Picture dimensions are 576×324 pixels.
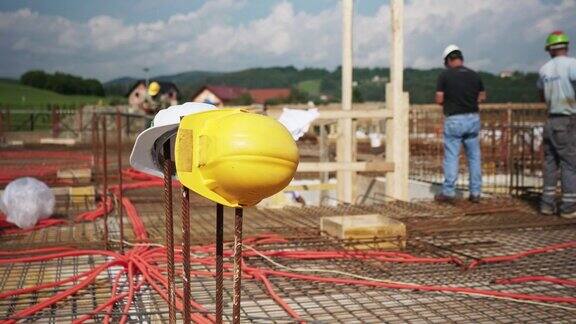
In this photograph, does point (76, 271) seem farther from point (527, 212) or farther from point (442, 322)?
point (527, 212)

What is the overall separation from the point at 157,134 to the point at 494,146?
8.85 meters

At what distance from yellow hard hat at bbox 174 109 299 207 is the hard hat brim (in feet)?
0.91

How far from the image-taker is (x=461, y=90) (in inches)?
267

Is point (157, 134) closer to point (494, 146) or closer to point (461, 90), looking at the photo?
point (461, 90)

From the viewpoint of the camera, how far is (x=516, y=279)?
375 cm

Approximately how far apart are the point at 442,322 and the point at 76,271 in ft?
7.74

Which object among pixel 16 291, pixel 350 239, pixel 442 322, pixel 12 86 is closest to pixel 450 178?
pixel 350 239

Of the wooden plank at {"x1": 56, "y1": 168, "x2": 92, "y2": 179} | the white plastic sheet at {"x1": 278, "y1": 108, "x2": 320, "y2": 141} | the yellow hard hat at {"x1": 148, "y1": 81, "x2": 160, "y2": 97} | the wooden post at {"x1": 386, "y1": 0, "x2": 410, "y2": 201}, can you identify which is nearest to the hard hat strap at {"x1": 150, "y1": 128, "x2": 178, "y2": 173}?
the yellow hard hat at {"x1": 148, "y1": 81, "x2": 160, "y2": 97}

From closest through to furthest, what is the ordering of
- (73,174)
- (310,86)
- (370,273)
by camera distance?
(370,273) → (73,174) → (310,86)

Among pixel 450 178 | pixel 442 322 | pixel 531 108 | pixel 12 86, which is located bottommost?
pixel 442 322

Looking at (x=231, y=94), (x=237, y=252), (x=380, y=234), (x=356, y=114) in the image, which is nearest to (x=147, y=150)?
(x=237, y=252)

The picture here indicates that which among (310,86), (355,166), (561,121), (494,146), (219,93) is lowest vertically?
(355,166)

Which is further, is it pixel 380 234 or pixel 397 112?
pixel 397 112

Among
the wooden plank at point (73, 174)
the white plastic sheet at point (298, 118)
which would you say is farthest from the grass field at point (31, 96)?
the white plastic sheet at point (298, 118)
